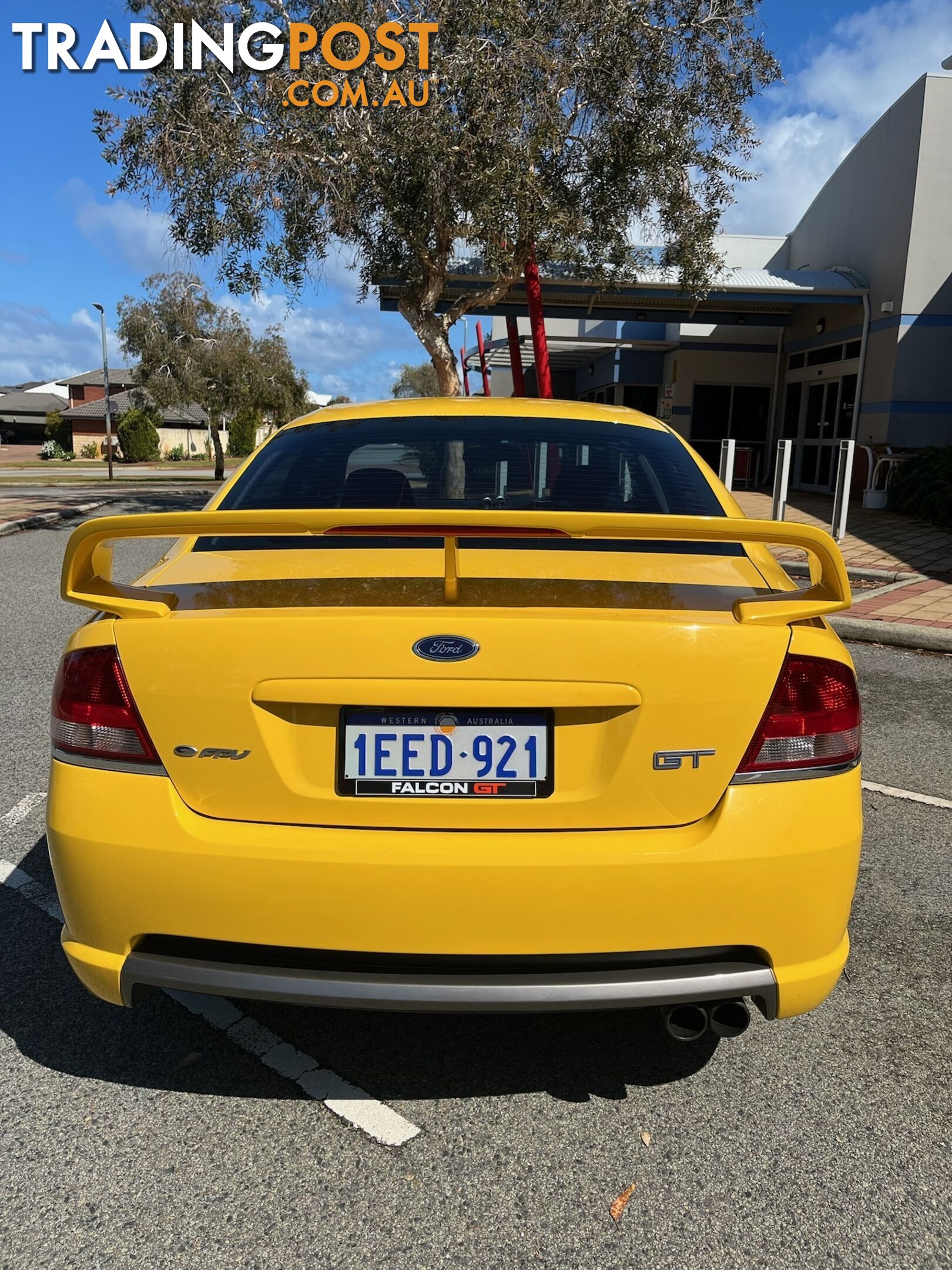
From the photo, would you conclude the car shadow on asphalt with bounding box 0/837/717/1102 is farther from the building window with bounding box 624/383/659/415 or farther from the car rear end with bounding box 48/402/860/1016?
the building window with bounding box 624/383/659/415

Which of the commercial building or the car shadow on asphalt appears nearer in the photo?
the car shadow on asphalt

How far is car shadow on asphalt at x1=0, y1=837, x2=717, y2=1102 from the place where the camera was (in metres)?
2.27

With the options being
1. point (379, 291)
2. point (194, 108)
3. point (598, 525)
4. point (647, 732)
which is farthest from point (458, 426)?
point (379, 291)

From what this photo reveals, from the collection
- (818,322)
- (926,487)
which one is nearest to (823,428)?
(818,322)

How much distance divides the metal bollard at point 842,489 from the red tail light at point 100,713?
11.1 meters

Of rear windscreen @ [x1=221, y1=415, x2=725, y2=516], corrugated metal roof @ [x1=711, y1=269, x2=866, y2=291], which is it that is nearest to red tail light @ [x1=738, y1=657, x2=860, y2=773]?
rear windscreen @ [x1=221, y1=415, x2=725, y2=516]

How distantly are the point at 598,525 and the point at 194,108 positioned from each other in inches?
496

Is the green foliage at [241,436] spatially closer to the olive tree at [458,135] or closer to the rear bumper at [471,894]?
the olive tree at [458,135]

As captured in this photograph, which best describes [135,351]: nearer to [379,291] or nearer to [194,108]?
[379,291]

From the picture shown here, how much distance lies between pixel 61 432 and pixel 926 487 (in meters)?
71.4

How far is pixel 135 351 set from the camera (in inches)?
1613

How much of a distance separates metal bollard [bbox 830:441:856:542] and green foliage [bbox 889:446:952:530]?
2869 millimetres

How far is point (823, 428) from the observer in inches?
811

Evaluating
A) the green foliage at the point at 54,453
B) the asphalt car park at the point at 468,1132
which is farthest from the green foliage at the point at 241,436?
the asphalt car park at the point at 468,1132
